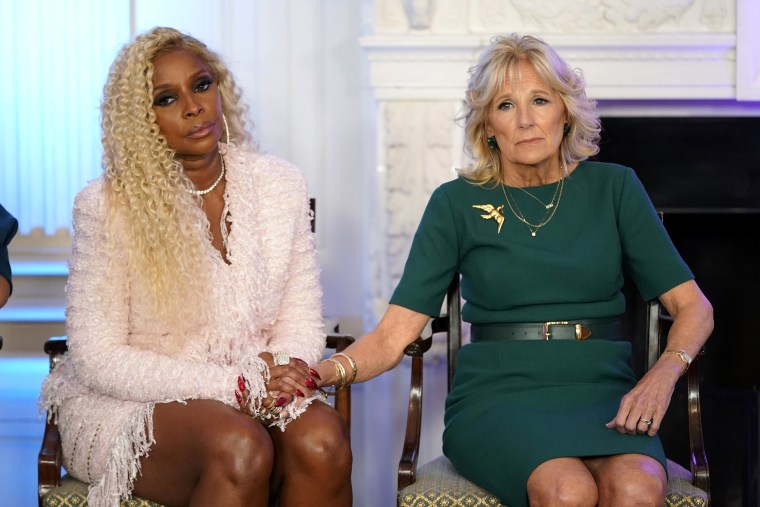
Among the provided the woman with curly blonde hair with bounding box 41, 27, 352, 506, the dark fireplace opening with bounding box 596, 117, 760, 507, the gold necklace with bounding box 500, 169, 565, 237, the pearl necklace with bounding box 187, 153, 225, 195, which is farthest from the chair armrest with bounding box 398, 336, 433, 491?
the dark fireplace opening with bounding box 596, 117, 760, 507

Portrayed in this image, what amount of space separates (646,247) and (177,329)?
120 centimetres

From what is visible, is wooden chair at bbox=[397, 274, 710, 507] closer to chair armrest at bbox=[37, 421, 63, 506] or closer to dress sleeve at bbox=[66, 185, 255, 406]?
dress sleeve at bbox=[66, 185, 255, 406]

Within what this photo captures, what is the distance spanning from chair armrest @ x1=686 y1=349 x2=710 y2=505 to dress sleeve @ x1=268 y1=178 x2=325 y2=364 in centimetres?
93

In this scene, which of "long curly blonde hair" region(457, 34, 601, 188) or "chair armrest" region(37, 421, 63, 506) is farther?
"long curly blonde hair" region(457, 34, 601, 188)

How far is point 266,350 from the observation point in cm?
274

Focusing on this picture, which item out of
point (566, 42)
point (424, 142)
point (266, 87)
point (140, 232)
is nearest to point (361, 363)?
point (140, 232)

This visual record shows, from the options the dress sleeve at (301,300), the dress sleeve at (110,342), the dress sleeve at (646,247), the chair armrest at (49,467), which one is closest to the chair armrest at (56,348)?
the dress sleeve at (110,342)

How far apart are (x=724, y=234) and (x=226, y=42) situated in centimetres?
193

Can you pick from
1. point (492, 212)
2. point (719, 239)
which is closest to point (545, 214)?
point (492, 212)

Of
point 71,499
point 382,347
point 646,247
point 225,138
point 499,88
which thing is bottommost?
point 71,499

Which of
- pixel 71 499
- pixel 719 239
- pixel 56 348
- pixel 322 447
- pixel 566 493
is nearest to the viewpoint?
pixel 566 493

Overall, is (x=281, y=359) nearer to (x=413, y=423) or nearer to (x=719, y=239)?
(x=413, y=423)

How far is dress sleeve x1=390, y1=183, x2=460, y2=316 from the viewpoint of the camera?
2.84 m

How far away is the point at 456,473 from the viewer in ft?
8.74
